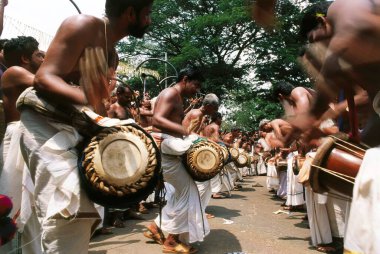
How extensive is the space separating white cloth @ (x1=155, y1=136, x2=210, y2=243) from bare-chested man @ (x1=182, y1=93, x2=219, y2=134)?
7.41 feet

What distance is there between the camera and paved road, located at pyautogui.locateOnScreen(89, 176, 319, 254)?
484 cm

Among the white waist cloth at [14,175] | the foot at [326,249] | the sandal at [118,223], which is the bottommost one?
the sandal at [118,223]

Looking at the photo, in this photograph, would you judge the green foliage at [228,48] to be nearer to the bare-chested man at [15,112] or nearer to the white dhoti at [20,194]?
the bare-chested man at [15,112]

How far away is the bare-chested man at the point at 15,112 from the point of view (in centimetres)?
307

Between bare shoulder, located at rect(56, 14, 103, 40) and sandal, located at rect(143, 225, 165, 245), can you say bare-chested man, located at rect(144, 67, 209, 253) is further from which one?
bare shoulder, located at rect(56, 14, 103, 40)

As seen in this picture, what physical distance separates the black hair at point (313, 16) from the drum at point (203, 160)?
252cm

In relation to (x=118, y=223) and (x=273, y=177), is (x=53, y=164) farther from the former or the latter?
(x=273, y=177)

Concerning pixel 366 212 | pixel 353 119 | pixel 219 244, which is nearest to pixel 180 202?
pixel 219 244

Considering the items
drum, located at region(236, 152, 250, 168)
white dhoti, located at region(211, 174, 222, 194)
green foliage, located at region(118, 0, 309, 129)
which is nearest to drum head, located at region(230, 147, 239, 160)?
drum, located at region(236, 152, 250, 168)

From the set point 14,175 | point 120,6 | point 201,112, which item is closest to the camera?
point 120,6

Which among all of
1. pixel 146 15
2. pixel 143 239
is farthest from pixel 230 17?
pixel 146 15

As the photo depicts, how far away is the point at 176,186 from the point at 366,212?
3.70m

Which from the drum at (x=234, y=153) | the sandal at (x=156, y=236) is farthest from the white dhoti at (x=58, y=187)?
the drum at (x=234, y=153)

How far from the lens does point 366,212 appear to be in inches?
55.6
